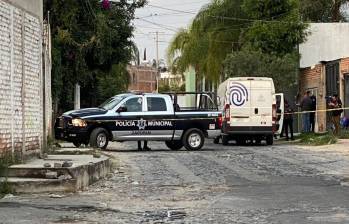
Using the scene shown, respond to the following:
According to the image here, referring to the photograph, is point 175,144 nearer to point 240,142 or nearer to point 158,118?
point 158,118

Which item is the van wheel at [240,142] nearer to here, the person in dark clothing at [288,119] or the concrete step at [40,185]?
the person in dark clothing at [288,119]

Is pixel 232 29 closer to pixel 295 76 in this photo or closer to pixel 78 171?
pixel 295 76

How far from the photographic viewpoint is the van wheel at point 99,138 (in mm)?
22312

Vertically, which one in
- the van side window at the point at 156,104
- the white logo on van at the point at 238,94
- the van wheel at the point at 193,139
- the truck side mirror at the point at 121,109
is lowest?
the van wheel at the point at 193,139

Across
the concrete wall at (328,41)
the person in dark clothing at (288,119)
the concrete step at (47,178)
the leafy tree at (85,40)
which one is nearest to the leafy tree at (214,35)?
the concrete wall at (328,41)

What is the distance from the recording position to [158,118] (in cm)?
2292

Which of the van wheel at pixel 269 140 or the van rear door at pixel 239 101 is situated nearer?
the van rear door at pixel 239 101

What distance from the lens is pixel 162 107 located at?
2314 cm

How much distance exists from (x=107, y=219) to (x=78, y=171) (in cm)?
299

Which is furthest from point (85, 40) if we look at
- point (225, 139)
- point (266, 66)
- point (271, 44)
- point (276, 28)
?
point (271, 44)

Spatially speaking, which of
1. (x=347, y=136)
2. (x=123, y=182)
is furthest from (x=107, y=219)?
(x=347, y=136)

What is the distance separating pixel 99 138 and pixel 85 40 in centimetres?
930

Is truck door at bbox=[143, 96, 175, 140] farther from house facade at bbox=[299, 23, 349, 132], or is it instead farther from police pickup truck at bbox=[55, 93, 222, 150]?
house facade at bbox=[299, 23, 349, 132]

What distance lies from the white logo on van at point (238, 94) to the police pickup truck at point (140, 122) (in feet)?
8.92
